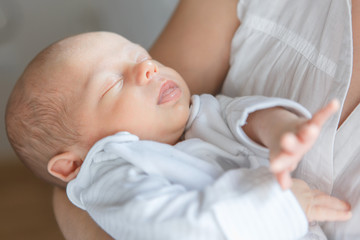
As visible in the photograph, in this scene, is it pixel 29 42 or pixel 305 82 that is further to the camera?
pixel 29 42

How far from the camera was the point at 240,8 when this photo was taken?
1.09 m

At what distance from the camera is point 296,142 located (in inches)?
23.2

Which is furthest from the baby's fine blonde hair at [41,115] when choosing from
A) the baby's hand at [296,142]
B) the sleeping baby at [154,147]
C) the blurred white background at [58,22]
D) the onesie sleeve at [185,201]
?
the blurred white background at [58,22]

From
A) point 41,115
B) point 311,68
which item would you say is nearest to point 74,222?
Answer: point 41,115

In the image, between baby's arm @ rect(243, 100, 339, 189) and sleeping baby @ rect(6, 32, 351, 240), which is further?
sleeping baby @ rect(6, 32, 351, 240)

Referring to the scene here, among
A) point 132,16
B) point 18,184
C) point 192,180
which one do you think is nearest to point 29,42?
point 132,16

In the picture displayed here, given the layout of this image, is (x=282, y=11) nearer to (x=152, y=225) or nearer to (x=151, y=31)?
(x=152, y=225)

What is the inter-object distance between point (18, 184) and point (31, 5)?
2.84ft

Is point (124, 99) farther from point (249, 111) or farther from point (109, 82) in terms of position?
point (249, 111)

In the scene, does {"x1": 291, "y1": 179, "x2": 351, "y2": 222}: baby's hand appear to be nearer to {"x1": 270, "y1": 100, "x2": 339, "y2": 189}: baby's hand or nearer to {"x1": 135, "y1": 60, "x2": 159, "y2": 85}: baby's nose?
{"x1": 270, "y1": 100, "x2": 339, "y2": 189}: baby's hand

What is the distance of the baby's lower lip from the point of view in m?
0.92

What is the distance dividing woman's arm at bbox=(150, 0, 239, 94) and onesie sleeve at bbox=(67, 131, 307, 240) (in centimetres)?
39

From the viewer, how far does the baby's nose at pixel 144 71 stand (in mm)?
894

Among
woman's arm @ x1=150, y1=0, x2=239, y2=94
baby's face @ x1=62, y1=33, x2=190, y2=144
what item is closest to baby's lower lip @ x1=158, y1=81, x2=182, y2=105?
baby's face @ x1=62, y1=33, x2=190, y2=144
